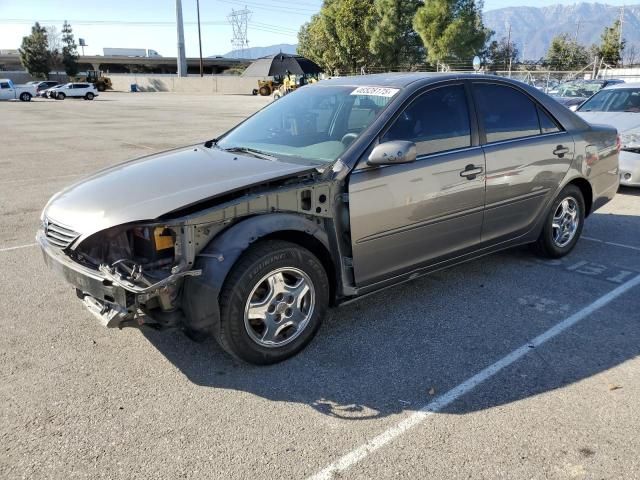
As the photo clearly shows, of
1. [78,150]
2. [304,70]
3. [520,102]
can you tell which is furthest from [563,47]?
[520,102]

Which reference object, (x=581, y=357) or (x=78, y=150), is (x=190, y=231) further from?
(x=78, y=150)

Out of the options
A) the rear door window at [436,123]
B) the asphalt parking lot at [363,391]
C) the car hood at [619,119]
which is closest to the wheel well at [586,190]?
the asphalt parking lot at [363,391]

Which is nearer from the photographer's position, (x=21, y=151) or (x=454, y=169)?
(x=454, y=169)

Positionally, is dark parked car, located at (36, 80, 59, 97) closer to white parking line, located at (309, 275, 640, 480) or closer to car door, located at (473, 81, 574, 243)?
car door, located at (473, 81, 574, 243)

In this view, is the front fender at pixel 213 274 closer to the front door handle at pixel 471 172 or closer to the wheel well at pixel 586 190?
the front door handle at pixel 471 172

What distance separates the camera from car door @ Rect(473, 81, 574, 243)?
441 centimetres

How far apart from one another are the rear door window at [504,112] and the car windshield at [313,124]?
34.8 inches

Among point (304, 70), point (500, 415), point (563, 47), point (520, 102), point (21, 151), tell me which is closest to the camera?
point (500, 415)

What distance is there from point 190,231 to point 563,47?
7160 centimetres

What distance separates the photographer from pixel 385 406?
3020mm

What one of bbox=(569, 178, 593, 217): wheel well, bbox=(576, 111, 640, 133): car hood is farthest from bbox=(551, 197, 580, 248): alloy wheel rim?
bbox=(576, 111, 640, 133): car hood

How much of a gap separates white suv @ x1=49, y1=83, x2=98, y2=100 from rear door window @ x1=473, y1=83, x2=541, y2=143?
52.6 meters

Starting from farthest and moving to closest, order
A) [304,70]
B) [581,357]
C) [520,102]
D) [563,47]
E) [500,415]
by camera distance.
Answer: [563,47] → [304,70] → [520,102] → [581,357] → [500,415]

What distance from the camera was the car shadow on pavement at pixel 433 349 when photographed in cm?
315
